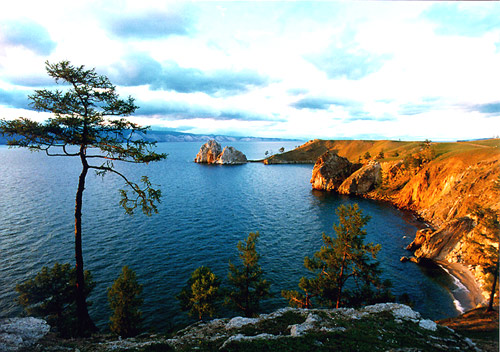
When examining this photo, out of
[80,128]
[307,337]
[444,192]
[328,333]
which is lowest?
[328,333]

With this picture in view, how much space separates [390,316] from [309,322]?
347 inches

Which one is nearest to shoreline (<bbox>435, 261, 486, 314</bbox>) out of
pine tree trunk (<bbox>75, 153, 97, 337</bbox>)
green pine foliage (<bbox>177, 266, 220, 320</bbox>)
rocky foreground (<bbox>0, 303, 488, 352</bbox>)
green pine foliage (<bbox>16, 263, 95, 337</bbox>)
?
rocky foreground (<bbox>0, 303, 488, 352</bbox>)

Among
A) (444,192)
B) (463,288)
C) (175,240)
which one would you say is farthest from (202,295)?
(444,192)

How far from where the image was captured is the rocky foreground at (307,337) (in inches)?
640

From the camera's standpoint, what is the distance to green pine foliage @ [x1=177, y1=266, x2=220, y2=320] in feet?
91.8

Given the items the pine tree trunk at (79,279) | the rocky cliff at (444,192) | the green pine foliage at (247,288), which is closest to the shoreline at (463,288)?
the rocky cliff at (444,192)

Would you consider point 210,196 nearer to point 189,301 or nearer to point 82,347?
point 189,301

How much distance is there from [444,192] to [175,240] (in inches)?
3312

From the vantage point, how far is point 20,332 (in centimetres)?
1864

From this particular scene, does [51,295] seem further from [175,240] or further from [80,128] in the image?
[175,240]

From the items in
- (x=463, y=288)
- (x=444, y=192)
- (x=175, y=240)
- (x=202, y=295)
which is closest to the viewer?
(x=202, y=295)

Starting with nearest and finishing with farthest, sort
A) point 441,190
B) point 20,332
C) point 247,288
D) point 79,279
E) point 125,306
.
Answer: point 20,332 < point 79,279 < point 125,306 < point 247,288 < point 441,190

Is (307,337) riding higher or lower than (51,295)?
higher

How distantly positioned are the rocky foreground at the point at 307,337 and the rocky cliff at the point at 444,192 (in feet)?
65.9
